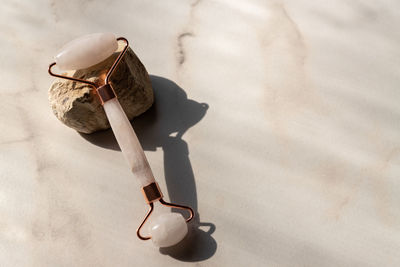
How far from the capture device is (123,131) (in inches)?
26.8

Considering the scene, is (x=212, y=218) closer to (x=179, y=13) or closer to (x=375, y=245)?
(x=375, y=245)

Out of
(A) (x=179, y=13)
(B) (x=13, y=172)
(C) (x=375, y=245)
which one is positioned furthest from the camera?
(A) (x=179, y=13)

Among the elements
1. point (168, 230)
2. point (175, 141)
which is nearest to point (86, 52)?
point (175, 141)

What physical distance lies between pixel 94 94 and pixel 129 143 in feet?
0.35

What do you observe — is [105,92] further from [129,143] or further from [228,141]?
[228,141]

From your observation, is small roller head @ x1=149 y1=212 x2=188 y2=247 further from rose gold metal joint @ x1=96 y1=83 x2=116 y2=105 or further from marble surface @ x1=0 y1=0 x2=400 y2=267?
rose gold metal joint @ x1=96 y1=83 x2=116 y2=105

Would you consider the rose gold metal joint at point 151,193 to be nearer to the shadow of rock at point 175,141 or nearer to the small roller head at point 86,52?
the shadow of rock at point 175,141

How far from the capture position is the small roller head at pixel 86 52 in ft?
2.30

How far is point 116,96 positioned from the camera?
0.70 metres

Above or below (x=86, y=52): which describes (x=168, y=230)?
below

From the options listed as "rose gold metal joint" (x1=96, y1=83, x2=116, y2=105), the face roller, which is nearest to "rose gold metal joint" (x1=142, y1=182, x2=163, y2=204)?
the face roller

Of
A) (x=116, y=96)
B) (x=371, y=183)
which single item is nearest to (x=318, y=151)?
(x=371, y=183)

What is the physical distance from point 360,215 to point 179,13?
544 mm

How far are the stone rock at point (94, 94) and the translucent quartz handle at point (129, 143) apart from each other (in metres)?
0.04
